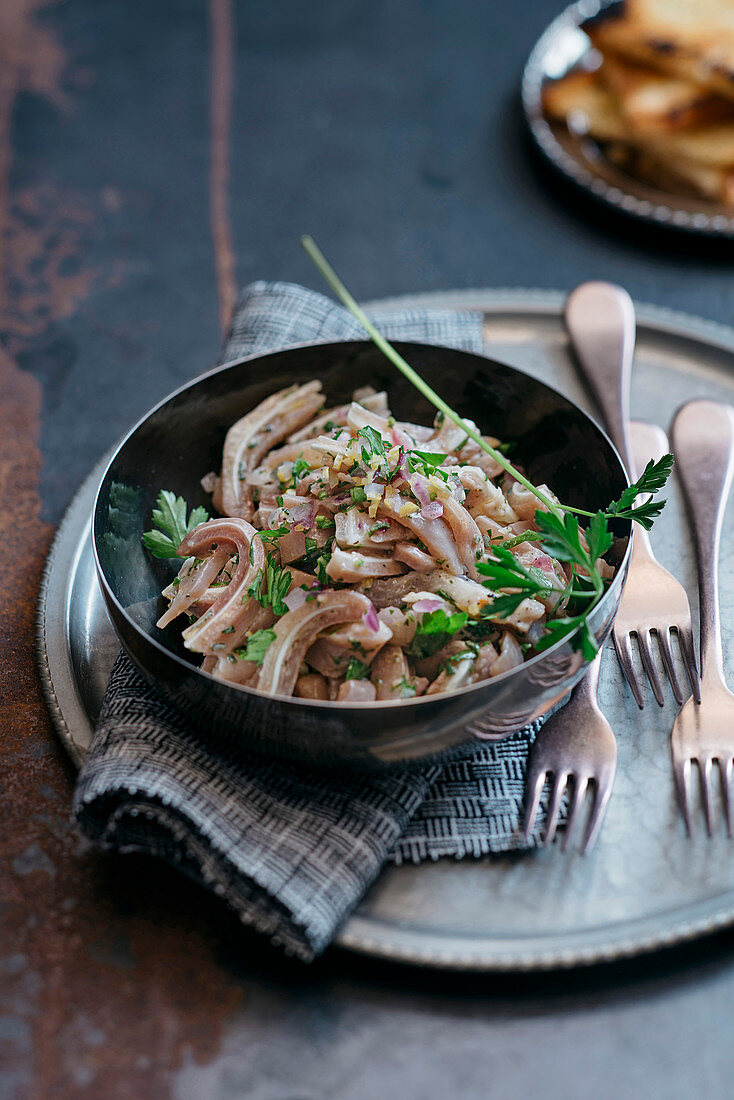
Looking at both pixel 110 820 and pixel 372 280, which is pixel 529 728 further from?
pixel 372 280

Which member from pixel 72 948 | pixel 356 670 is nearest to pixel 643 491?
pixel 356 670

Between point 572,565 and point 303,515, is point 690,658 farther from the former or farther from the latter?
point 303,515

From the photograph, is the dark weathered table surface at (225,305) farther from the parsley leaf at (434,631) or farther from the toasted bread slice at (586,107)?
the parsley leaf at (434,631)

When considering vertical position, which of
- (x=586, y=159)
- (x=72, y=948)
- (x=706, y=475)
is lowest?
(x=72, y=948)

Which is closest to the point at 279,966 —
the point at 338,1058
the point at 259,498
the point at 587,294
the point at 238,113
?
the point at 338,1058

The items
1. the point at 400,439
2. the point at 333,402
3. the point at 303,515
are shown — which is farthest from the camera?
the point at 333,402

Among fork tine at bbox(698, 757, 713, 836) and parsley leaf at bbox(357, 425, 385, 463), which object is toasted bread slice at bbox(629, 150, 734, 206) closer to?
parsley leaf at bbox(357, 425, 385, 463)
